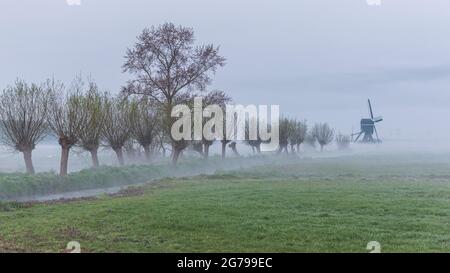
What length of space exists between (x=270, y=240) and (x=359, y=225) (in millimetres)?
2420

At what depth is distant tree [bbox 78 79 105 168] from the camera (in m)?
22.5

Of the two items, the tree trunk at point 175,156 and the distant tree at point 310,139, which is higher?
the distant tree at point 310,139

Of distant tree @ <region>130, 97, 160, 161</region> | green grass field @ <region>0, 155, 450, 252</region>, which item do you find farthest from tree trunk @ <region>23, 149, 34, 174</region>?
green grass field @ <region>0, 155, 450, 252</region>

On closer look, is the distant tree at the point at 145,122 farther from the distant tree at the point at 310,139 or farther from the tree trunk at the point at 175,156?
the distant tree at the point at 310,139

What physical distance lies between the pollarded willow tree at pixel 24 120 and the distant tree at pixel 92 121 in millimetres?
1784

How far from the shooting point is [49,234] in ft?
25.5

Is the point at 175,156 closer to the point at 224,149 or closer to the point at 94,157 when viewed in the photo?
the point at 224,149

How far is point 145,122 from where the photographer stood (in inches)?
1102

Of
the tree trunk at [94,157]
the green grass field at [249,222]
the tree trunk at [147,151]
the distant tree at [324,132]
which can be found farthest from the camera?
the tree trunk at [147,151]

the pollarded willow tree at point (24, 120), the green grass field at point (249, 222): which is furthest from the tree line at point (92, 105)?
the green grass field at point (249, 222)

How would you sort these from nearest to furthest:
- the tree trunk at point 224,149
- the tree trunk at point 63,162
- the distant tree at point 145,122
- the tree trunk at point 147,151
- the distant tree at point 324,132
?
the distant tree at point 324,132
the tree trunk at point 63,162
the tree trunk at point 224,149
the distant tree at point 145,122
the tree trunk at point 147,151

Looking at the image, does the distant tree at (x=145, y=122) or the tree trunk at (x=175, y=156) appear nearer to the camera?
the tree trunk at (x=175, y=156)

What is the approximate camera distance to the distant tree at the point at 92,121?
22.5 metres
